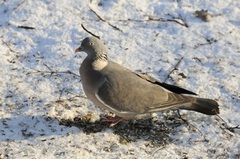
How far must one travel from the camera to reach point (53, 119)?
4.39 m

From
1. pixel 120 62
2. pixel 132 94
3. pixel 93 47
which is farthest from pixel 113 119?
pixel 120 62

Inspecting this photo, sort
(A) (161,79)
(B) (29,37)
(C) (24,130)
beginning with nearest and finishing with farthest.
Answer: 1. (C) (24,130)
2. (A) (161,79)
3. (B) (29,37)

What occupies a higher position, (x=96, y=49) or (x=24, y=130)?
(x=96, y=49)

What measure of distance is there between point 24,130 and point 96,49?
948 millimetres

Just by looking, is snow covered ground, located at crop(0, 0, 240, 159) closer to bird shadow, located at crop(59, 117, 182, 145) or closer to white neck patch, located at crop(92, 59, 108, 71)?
bird shadow, located at crop(59, 117, 182, 145)

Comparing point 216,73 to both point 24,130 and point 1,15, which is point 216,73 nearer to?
point 24,130

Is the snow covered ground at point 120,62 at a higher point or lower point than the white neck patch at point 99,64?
lower

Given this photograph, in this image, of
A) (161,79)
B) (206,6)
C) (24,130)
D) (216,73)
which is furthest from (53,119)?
(206,6)

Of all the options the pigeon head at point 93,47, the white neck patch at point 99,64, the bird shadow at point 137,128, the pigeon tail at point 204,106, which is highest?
the pigeon head at point 93,47

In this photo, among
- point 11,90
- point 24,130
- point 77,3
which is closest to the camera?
point 24,130

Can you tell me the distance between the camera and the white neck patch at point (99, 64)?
170 inches

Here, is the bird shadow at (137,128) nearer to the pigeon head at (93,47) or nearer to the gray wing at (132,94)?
the gray wing at (132,94)

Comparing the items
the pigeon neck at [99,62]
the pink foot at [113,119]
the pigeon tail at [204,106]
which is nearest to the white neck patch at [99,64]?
the pigeon neck at [99,62]

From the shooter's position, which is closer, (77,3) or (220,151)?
(220,151)
